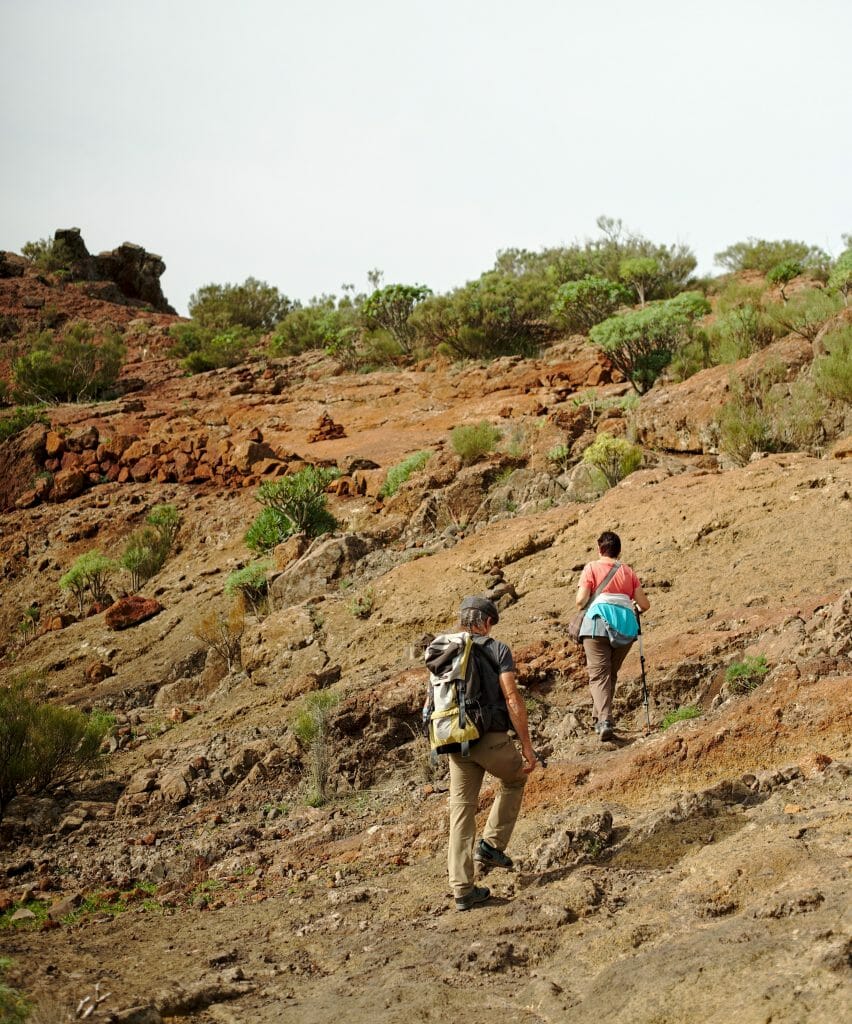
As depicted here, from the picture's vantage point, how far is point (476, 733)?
190 inches

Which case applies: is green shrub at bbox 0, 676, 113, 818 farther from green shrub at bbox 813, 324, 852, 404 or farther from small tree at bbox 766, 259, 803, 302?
small tree at bbox 766, 259, 803, 302

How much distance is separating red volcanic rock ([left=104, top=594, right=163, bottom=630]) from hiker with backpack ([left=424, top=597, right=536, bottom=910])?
38.8ft

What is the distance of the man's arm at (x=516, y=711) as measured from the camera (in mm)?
4902

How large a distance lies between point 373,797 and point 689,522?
5091mm

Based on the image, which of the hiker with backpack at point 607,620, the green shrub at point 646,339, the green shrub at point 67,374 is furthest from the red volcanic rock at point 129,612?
the green shrub at point 67,374

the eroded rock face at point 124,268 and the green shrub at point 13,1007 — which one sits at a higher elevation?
the eroded rock face at point 124,268

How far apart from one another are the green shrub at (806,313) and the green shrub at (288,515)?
27.3 ft

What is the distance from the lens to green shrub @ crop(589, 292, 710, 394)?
61.2 ft

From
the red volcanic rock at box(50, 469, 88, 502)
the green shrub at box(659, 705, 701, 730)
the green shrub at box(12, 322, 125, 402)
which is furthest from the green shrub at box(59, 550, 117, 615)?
the green shrub at box(659, 705, 701, 730)

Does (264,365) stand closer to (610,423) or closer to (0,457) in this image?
(0,457)

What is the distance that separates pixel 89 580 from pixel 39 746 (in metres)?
9.21

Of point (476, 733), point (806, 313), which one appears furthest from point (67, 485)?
point (476, 733)

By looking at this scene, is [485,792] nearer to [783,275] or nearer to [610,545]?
[610,545]

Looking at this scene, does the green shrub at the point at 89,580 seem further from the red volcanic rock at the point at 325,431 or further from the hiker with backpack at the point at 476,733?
the hiker with backpack at the point at 476,733
